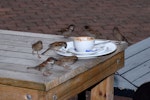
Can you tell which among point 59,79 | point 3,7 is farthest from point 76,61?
point 3,7

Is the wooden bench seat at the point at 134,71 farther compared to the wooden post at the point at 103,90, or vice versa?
the wooden bench seat at the point at 134,71

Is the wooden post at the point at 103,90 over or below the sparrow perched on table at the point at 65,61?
below

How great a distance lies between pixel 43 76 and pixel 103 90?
0.94 metres

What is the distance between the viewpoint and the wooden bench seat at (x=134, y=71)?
3766mm

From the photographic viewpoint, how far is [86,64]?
2.46 meters

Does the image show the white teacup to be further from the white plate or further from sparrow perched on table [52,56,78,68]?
sparrow perched on table [52,56,78,68]

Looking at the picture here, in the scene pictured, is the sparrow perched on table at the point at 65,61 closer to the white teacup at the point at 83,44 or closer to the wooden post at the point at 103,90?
the white teacup at the point at 83,44

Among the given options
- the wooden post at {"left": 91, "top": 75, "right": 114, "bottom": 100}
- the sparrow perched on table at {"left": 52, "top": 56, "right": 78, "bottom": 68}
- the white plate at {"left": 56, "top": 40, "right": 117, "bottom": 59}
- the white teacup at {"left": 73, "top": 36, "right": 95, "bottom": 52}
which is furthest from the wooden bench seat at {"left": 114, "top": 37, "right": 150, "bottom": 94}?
the sparrow perched on table at {"left": 52, "top": 56, "right": 78, "bottom": 68}

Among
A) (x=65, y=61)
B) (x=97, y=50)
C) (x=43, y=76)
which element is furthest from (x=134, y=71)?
(x=43, y=76)

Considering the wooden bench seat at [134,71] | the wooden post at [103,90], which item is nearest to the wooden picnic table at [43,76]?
the wooden post at [103,90]

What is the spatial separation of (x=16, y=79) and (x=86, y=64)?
1.44 feet

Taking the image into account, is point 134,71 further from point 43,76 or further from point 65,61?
point 43,76

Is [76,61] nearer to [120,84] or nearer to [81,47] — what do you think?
[81,47]

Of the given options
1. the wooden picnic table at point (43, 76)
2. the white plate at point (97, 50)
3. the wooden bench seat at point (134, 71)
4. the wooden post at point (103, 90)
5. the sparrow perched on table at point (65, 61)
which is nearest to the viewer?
the wooden picnic table at point (43, 76)
